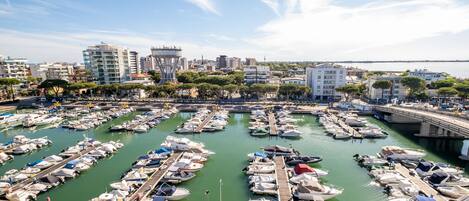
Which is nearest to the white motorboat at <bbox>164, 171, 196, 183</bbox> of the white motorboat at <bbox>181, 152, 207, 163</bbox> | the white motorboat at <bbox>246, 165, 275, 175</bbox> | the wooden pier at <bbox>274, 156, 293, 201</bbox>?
the white motorboat at <bbox>181, 152, 207, 163</bbox>

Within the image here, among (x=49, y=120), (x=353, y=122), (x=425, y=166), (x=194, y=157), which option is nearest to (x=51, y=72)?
(x=49, y=120)

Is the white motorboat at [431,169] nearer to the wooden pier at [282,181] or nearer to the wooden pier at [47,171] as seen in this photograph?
the wooden pier at [282,181]

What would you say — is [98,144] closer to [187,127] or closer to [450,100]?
[187,127]

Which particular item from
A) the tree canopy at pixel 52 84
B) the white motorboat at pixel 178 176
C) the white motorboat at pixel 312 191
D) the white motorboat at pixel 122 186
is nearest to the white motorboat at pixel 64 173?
the white motorboat at pixel 122 186

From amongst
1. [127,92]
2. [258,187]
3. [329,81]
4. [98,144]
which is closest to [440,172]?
[258,187]

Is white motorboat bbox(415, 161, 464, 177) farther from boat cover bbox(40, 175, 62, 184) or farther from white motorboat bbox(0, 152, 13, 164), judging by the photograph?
white motorboat bbox(0, 152, 13, 164)

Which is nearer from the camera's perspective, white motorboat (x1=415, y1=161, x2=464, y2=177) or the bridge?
white motorboat (x1=415, y1=161, x2=464, y2=177)
